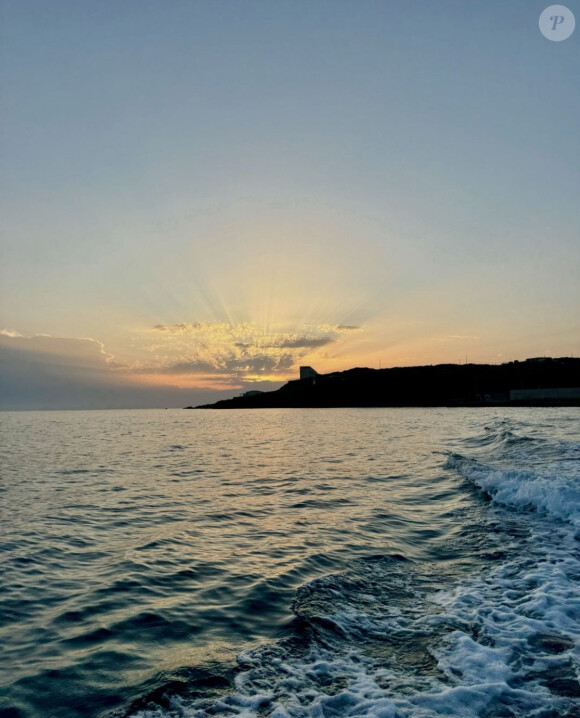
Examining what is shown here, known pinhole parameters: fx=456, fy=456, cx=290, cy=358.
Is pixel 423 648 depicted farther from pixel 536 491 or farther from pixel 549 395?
pixel 549 395

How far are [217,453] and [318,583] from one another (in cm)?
3265

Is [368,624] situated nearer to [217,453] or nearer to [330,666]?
[330,666]

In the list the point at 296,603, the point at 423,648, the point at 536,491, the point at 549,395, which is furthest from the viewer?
the point at 549,395

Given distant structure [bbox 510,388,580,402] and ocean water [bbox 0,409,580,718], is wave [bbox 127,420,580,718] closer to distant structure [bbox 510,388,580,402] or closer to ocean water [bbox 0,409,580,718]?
ocean water [bbox 0,409,580,718]

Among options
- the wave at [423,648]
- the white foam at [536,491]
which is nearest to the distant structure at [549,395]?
the white foam at [536,491]

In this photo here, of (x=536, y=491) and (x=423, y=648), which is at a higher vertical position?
(x=536, y=491)

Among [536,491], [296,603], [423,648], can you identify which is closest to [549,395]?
[536,491]

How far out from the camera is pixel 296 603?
29.6ft

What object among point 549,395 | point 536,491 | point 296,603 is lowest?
point 296,603

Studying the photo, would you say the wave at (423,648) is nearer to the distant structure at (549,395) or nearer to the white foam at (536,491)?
the white foam at (536,491)

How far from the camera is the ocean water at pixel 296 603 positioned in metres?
6.02

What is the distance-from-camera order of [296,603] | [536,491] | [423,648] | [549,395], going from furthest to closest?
[549,395]
[536,491]
[296,603]
[423,648]

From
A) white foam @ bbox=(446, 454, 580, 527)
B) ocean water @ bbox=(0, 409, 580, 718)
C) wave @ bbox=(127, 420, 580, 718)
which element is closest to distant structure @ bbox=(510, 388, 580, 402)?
white foam @ bbox=(446, 454, 580, 527)

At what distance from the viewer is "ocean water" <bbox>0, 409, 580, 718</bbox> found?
6.02 meters
